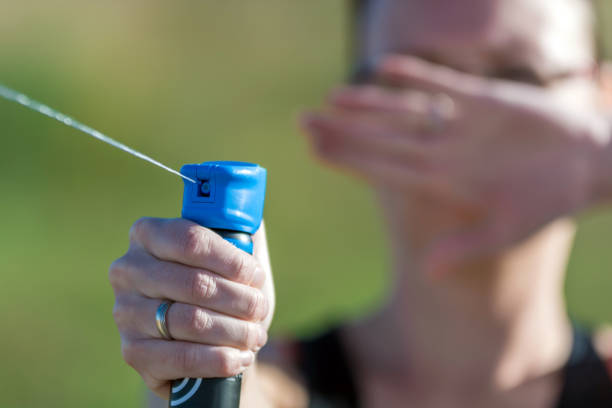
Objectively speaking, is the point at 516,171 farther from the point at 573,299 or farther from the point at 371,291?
the point at 573,299

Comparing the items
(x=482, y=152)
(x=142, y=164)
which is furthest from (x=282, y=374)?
(x=142, y=164)

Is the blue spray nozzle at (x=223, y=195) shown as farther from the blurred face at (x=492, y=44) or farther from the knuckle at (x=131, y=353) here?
the blurred face at (x=492, y=44)

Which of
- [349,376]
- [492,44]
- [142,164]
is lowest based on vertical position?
[349,376]

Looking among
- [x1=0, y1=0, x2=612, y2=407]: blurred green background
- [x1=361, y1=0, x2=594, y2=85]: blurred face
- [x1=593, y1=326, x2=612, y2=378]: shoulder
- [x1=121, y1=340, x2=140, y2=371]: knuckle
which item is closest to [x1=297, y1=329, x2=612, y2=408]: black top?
[x1=593, y1=326, x2=612, y2=378]: shoulder

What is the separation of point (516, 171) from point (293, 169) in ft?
8.41

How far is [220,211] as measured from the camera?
49 cm

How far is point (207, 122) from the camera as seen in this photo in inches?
143

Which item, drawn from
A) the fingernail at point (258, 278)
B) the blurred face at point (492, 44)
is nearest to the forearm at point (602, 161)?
the blurred face at point (492, 44)

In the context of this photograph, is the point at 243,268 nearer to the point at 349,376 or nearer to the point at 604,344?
the point at 349,376

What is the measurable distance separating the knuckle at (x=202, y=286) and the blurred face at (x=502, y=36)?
0.81 m

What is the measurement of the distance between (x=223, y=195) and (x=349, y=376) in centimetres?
86

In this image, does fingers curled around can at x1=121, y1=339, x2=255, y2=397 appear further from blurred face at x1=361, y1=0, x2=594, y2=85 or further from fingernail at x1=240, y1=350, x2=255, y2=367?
blurred face at x1=361, y1=0, x2=594, y2=85

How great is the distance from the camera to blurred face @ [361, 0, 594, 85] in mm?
1138

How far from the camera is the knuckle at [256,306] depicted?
1.61 feet
